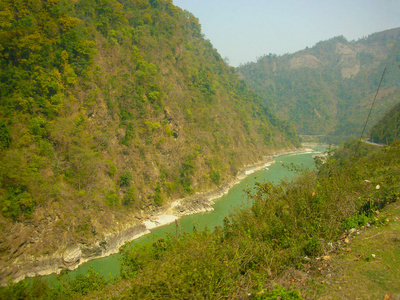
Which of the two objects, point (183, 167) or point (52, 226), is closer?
point (52, 226)

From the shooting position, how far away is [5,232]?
1452 centimetres

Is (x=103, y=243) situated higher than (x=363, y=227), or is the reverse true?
(x=363, y=227)

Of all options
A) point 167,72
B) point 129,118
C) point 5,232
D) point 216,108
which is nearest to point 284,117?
point 216,108

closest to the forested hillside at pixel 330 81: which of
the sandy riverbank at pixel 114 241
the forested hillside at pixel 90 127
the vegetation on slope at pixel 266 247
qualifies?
the forested hillside at pixel 90 127

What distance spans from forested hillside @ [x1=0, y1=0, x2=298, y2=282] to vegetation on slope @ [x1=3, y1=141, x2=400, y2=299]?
7.38 m

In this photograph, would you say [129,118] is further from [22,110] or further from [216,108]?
[216,108]

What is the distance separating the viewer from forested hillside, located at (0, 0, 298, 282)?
52.6 feet

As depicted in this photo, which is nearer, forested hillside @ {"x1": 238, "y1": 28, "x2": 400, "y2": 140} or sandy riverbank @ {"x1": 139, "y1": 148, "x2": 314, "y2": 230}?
sandy riverbank @ {"x1": 139, "y1": 148, "x2": 314, "y2": 230}

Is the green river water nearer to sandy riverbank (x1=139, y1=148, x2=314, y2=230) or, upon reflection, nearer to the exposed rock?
sandy riverbank (x1=139, y1=148, x2=314, y2=230)

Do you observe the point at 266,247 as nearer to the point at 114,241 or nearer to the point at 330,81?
the point at 114,241

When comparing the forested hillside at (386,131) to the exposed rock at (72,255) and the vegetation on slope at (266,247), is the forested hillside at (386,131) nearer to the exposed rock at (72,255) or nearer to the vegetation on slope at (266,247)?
the vegetation on slope at (266,247)

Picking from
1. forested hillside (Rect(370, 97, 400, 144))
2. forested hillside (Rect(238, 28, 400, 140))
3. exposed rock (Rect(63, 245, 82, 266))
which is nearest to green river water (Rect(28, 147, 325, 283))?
exposed rock (Rect(63, 245, 82, 266))

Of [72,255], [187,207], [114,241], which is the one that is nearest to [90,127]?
[114,241]

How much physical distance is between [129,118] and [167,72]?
11132mm
